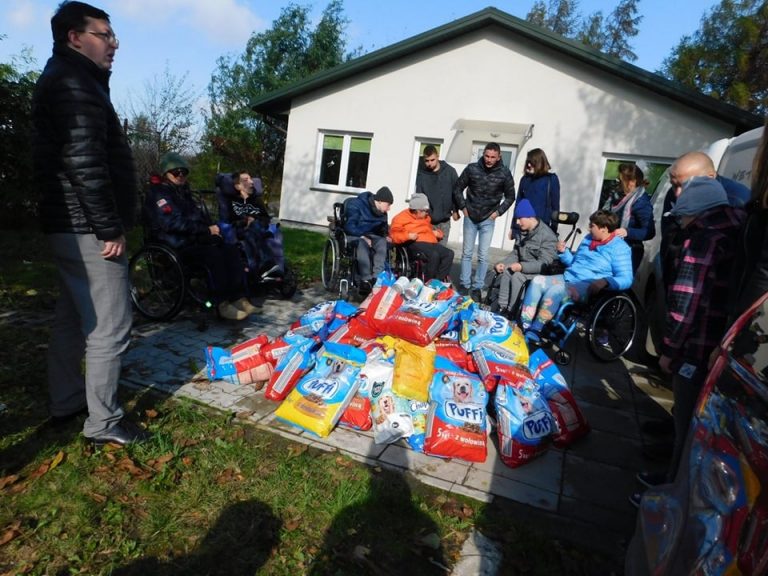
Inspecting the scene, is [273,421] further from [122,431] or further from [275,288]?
[275,288]

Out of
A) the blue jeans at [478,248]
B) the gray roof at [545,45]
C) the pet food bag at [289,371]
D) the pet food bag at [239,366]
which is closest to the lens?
the pet food bag at [289,371]

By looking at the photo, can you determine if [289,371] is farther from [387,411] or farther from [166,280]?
[166,280]

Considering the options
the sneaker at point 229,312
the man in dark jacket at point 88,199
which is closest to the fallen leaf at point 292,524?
the man in dark jacket at point 88,199

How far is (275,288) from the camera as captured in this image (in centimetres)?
610

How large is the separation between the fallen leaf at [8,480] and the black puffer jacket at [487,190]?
532 cm

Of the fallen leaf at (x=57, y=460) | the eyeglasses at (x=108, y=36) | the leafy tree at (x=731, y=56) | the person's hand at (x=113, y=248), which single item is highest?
the leafy tree at (x=731, y=56)

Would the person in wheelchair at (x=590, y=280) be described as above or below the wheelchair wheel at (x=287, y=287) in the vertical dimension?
above

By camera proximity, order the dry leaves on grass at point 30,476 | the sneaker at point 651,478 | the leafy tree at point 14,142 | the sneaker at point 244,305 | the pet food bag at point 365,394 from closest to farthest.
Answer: the dry leaves on grass at point 30,476, the sneaker at point 651,478, the pet food bag at point 365,394, the sneaker at point 244,305, the leafy tree at point 14,142

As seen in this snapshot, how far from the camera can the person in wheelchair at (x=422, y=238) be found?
20.0 ft

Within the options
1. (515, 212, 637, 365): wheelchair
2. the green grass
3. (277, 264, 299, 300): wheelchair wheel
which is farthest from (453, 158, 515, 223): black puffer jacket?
the green grass

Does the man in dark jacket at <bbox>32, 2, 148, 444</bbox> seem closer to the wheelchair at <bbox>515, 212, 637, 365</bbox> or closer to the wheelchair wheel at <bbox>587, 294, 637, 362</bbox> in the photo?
the wheelchair at <bbox>515, 212, 637, 365</bbox>

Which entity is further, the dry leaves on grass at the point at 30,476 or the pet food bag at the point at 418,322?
the pet food bag at the point at 418,322

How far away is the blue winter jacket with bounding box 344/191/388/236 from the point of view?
619cm

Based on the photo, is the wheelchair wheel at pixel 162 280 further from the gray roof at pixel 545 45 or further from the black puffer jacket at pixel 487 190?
the gray roof at pixel 545 45
